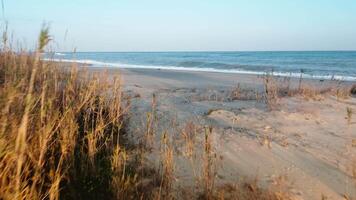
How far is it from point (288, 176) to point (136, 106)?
9.12ft

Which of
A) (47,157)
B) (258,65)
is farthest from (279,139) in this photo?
(258,65)

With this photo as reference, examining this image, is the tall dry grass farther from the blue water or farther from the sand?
the blue water

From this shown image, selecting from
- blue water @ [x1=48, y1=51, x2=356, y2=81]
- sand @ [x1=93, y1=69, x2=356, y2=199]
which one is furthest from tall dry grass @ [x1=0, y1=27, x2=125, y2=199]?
blue water @ [x1=48, y1=51, x2=356, y2=81]

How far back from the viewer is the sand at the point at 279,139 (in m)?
3.34

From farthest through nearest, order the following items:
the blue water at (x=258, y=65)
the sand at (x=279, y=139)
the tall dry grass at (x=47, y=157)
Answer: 1. the blue water at (x=258, y=65)
2. the sand at (x=279, y=139)
3. the tall dry grass at (x=47, y=157)

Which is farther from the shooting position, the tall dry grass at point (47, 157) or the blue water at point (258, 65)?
the blue water at point (258, 65)

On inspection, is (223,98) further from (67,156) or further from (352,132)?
(67,156)

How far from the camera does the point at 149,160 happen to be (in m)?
3.60

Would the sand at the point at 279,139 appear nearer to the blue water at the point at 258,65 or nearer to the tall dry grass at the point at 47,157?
the tall dry grass at the point at 47,157

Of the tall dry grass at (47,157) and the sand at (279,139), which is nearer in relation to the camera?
the tall dry grass at (47,157)

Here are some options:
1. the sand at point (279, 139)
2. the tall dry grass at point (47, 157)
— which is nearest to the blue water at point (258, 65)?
the sand at point (279, 139)

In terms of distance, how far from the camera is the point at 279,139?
4328mm

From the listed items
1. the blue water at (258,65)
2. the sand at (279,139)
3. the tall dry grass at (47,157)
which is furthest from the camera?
the blue water at (258,65)

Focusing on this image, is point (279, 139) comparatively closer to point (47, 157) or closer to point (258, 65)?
point (47, 157)
